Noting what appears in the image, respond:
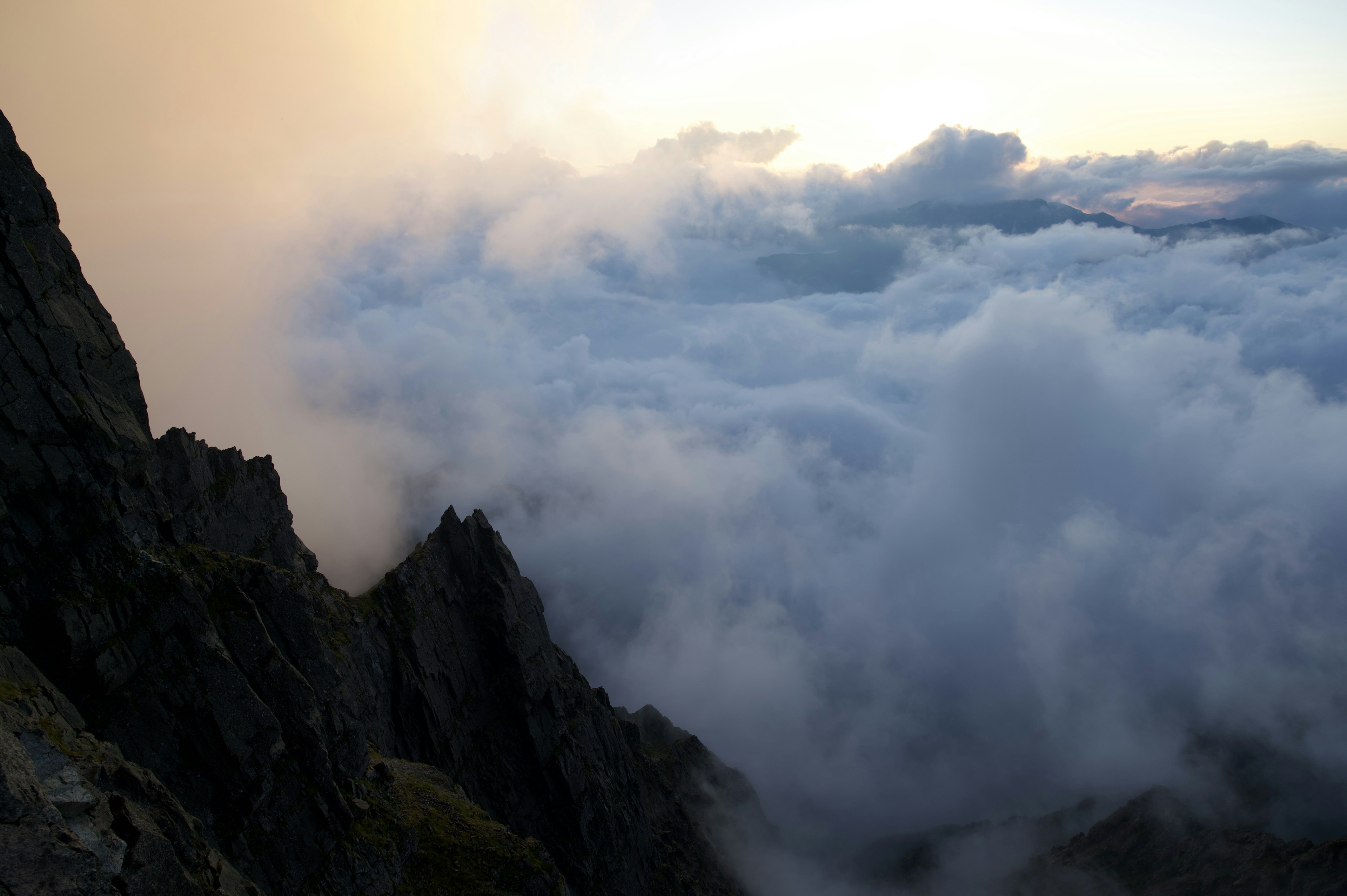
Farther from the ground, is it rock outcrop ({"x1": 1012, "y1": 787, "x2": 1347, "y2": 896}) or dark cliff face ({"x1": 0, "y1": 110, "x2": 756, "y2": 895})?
rock outcrop ({"x1": 1012, "y1": 787, "x2": 1347, "y2": 896})

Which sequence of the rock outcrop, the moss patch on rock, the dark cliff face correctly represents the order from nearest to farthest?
the dark cliff face
the moss patch on rock
the rock outcrop

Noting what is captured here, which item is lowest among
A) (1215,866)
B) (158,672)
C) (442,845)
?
(442,845)

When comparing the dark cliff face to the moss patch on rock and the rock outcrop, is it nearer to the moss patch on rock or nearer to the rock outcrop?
the moss patch on rock

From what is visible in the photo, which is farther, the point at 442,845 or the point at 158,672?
the point at 442,845

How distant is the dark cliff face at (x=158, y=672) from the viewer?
2767 cm

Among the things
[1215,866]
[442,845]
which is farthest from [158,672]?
[1215,866]

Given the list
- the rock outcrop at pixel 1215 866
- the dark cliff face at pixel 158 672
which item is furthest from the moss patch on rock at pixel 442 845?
the rock outcrop at pixel 1215 866

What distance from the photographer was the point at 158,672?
124 ft

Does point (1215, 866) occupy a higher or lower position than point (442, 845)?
higher

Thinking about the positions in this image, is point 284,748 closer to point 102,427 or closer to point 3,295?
point 102,427

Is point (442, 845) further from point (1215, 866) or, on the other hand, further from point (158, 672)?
point (1215, 866)

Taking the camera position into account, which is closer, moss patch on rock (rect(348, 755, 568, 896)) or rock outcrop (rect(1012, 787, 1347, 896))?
moss patch on rock (rect(348, 755, 568, 896))

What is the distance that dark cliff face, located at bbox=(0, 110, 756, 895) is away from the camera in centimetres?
2767

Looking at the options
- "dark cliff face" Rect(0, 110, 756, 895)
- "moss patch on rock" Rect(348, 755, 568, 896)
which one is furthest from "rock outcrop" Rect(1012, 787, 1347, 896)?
"dark cliff face" Rect(0, 110, 756, 895)
